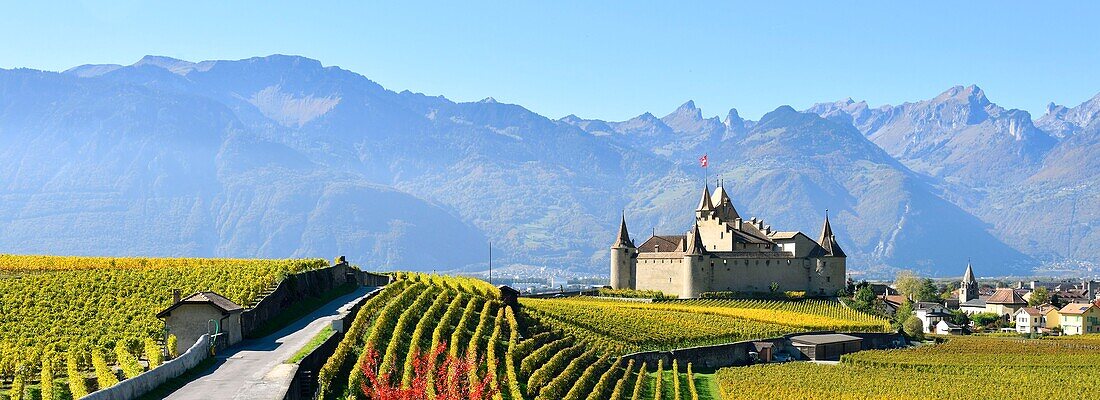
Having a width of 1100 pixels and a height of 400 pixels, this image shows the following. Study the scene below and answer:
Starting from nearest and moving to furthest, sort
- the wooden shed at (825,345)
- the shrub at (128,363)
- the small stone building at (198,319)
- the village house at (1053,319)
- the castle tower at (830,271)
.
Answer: the shrub at (128,363), the small stone building at (198,319), the wooden shed at (825,345), the castle tower at (830,271), the village house at (1053,319)

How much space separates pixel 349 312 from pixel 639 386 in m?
17.0

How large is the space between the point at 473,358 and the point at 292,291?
15.8 metres

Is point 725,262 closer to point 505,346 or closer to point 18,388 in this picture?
point 505,346

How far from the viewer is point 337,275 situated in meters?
69.6

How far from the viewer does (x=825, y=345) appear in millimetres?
88875

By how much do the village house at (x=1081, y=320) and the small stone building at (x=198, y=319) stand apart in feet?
376

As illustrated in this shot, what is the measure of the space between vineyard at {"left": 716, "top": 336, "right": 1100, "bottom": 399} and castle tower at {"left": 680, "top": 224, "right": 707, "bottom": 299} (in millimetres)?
27557

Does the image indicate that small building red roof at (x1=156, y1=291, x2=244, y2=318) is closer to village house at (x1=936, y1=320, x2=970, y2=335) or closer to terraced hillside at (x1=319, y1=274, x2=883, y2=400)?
terraced hillside at (x1=319, y1=274, x2=883, y2=400)

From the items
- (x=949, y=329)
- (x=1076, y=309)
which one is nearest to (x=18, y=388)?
(x=949, y=329)

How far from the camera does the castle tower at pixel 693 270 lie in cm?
11956

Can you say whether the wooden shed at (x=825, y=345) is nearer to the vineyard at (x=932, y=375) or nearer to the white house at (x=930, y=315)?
the vineyard at (x=932, y=375)

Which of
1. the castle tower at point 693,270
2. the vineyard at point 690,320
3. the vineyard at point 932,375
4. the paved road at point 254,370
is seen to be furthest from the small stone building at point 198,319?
the castle tower at point 693,270

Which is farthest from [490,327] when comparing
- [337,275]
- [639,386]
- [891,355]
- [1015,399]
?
[891,355]

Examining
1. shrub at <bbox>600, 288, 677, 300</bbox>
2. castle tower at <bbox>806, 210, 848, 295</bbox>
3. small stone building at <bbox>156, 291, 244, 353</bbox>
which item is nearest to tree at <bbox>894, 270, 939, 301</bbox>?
castle tower at <bbox>806, 210, 848, 295</bbox>
